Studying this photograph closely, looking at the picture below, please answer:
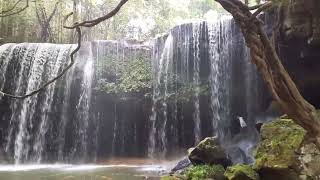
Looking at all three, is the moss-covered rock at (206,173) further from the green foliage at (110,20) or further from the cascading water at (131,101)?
the green foliage at (110,20)

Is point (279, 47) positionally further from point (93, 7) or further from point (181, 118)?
point (93, 7)

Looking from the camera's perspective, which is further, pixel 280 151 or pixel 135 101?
pixel 135 101

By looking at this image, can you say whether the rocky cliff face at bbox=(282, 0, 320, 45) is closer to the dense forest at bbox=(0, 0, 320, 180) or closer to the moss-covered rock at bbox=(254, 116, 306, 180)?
the dense forest at bbox=(0, 0, 320, 180)

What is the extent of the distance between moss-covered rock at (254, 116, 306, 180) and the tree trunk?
3.74 m

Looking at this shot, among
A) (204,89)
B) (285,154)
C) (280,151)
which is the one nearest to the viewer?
(285,154)

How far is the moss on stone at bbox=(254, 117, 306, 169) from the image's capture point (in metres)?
6.93

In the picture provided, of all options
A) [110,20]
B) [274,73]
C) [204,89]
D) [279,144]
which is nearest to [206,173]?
[279,144]

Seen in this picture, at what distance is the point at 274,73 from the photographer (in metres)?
3.11

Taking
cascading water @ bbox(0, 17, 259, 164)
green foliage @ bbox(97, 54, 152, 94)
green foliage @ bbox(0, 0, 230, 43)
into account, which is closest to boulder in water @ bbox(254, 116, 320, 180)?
cascading water @ bbox(0, 17, 259, 164)

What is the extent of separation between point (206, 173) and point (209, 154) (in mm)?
959

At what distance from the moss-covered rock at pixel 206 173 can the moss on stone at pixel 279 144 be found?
4.64 feet

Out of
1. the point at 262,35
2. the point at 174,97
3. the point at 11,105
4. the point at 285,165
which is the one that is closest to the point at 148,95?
the point at 174,97

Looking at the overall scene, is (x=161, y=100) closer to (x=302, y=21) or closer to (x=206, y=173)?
(x=302, y=21)

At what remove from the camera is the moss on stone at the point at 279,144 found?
693 centimetres
